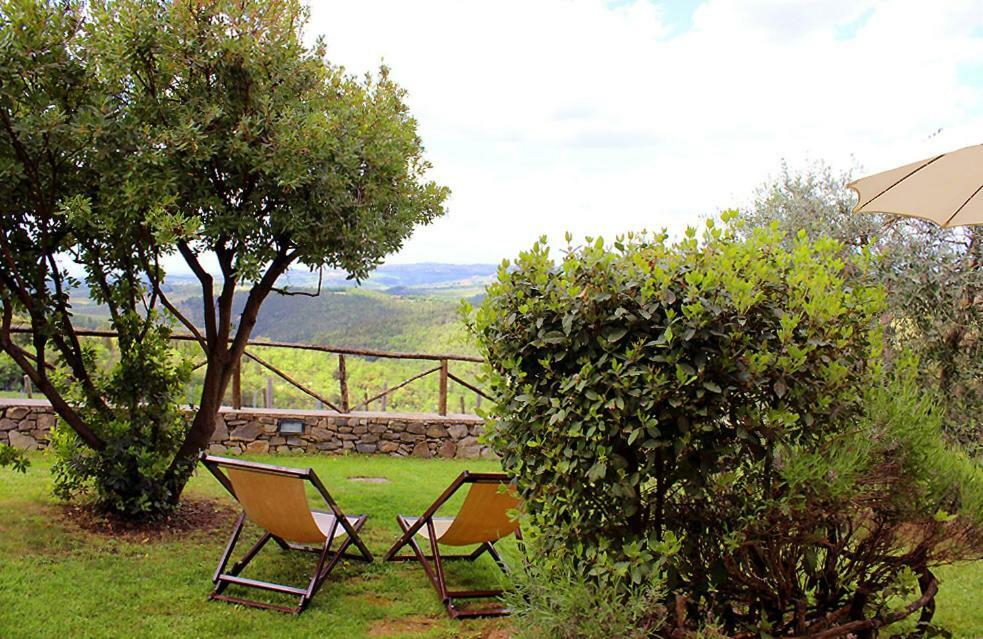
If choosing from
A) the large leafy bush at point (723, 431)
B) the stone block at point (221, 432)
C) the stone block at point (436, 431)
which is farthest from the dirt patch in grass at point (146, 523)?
the stone block at point (436, 431)

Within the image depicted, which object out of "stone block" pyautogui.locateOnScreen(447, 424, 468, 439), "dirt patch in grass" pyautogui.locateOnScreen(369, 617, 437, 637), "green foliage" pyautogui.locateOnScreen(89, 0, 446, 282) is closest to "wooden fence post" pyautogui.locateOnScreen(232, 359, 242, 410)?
"stone block" pyautogui.locateOnScreen(447, 424, 468, 439)

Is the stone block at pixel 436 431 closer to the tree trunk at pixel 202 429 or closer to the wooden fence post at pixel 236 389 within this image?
the wooden fence post at pixel 236 389

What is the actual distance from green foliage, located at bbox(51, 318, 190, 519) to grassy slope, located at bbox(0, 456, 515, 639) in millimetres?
311

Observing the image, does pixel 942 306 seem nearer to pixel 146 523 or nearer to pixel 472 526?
pixel 472 526

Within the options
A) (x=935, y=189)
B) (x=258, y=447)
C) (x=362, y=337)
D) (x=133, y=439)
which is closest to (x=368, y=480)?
(x=258, y=447)

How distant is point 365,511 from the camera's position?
252 inches

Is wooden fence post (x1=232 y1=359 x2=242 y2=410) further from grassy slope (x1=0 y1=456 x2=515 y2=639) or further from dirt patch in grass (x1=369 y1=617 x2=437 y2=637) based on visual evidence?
dirt patch in grass (x1=369 y1=617 x2=437 y2=637)

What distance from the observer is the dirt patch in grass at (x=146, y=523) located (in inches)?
205

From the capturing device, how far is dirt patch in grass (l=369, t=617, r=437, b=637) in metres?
3.89

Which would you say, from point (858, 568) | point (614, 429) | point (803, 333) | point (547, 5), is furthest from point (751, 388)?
point (547, 5)

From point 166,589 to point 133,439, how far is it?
144 centimetres

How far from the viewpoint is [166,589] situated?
4.29 m

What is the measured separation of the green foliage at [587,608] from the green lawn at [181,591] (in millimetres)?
547

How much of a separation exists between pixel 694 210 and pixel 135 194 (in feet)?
Answer: 25.0
